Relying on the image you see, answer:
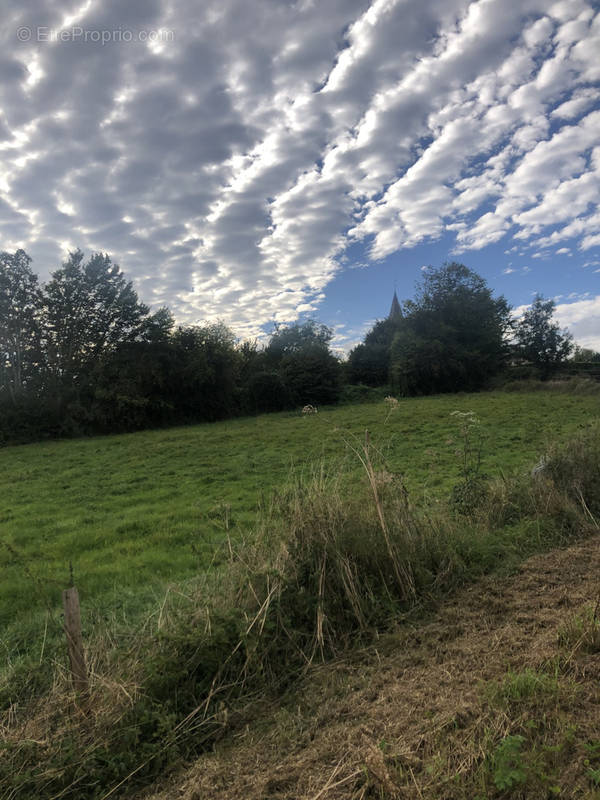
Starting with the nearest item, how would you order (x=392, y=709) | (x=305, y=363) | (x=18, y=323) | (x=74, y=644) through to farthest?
(x=392, y=709) → (x=74, y=644) → (x=18, y=323) → (x=305, y=363)

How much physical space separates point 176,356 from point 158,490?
2383cm

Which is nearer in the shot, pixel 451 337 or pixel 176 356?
pixel 176 356

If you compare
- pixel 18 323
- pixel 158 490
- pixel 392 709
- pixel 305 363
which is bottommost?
pixel 158 490

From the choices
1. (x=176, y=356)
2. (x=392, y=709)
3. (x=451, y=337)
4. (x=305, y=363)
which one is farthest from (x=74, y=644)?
(x=451, y=337)

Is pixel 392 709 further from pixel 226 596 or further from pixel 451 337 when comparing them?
pixel 451 337

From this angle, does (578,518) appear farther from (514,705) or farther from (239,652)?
(239,652)

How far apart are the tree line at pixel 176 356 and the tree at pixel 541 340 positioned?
11 centimetres

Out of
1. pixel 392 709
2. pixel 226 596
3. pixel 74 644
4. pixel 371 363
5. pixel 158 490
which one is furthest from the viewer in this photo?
pixel 371 363

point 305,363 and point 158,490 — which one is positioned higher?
point 305,363

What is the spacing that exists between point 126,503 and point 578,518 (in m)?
9.00

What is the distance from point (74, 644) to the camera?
2654 mm

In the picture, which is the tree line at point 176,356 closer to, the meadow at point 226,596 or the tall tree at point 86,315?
the tall tree at point 86,315

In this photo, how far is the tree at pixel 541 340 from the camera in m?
43.3

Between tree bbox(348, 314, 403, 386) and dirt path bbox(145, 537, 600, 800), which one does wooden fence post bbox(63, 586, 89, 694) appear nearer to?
dirt path bbox(145, 537, 600, 800)
